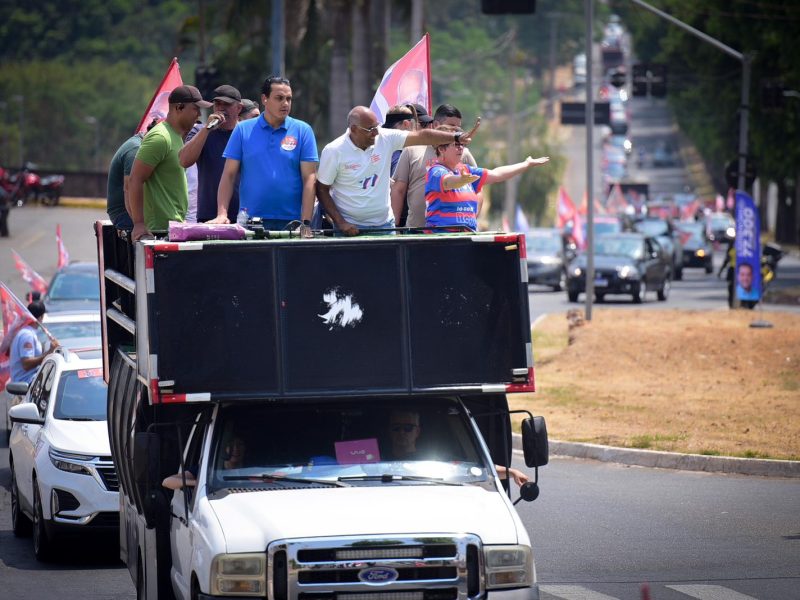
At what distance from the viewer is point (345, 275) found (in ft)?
29.4

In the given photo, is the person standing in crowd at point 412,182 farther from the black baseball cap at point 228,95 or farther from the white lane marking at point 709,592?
the white lane marking at point 709,592

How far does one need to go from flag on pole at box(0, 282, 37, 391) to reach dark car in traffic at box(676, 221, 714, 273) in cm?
4816

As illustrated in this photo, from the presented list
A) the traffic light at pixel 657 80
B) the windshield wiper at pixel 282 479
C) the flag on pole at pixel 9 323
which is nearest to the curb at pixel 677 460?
the flag on pole at pixel 9 323

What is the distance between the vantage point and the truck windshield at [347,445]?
851cm

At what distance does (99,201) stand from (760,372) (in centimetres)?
5539

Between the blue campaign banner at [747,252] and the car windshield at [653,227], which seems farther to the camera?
the car windshield at [653,227]

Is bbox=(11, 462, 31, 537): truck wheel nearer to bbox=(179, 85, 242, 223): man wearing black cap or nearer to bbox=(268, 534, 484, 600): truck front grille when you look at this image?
bbox=(179, 85, 242, 223): man wearing black cap

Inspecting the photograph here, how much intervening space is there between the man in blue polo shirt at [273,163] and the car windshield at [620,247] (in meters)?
34.1

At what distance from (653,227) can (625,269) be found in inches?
579

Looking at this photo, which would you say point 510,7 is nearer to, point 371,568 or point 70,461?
point 70,461

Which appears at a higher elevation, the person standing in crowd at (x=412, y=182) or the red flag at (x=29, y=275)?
the person standing in crowd at (x=412, y=182)

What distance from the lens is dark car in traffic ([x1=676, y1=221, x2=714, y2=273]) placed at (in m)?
63.9

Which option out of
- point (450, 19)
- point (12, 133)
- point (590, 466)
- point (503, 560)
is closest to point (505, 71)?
point (450, 19)

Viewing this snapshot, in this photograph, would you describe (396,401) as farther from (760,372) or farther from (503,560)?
(760,372)
